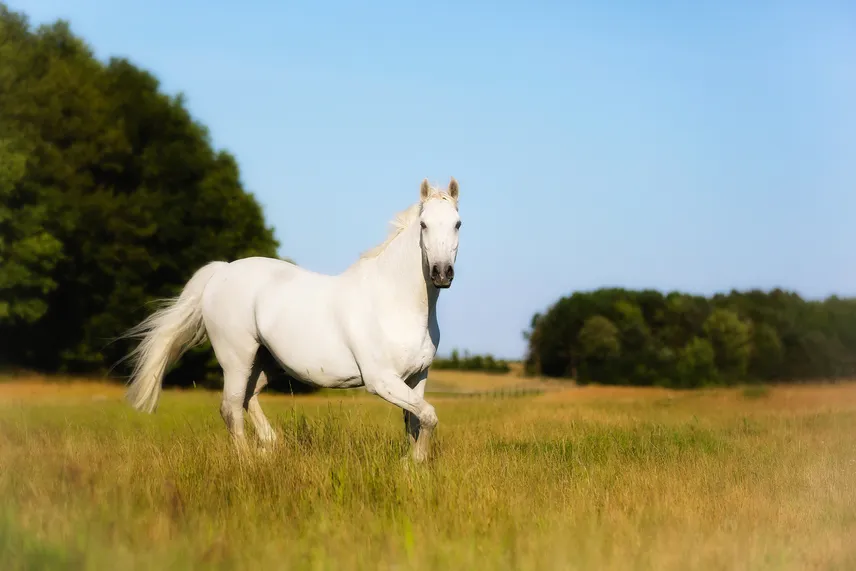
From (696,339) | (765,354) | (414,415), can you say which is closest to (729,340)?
(696,339)

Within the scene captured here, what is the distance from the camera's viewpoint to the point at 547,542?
4633mm

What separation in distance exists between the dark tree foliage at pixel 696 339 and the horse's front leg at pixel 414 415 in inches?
1503

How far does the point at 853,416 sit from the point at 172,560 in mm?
13677

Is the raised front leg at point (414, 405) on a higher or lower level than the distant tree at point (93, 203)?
lower

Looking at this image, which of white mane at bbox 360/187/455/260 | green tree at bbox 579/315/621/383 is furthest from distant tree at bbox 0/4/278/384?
green tree at bbox 579/315/621/383

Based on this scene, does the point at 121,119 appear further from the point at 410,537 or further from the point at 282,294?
the point at 410,537

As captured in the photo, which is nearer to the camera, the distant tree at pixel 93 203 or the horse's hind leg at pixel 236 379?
the horse's hind leg at pixel 236 379

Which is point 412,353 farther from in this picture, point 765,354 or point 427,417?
point 765,354

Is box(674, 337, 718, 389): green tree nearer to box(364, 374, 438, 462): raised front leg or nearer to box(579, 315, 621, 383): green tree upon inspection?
box(579, 315, 621, 383): green tree

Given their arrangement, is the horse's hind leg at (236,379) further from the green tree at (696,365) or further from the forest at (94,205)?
the green tree at (696,365)

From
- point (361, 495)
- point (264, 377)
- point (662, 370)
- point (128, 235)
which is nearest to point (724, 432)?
point (264, 377)

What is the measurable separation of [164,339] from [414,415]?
332 cm

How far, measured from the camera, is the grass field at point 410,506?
14.8ft

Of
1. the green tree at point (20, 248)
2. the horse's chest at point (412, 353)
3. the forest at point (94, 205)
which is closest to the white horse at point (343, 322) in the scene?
the horse's chest at point (412, 353)
